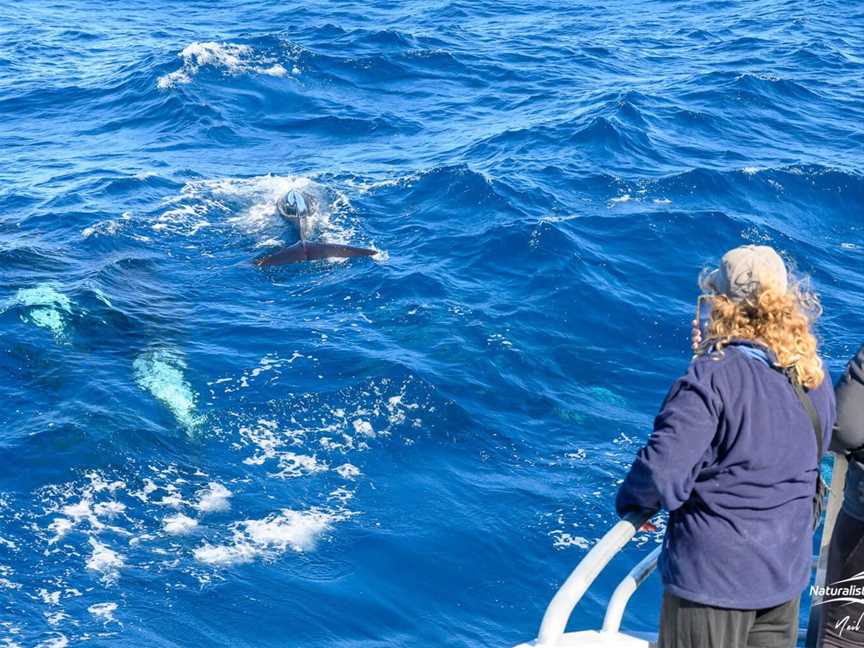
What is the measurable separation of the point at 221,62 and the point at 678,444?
100.0 ft

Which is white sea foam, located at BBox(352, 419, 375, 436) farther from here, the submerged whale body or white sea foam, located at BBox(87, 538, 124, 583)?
the submerged whale body

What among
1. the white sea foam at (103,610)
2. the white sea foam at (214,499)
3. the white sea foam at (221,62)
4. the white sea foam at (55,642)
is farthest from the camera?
the white sea foam at (221,62)

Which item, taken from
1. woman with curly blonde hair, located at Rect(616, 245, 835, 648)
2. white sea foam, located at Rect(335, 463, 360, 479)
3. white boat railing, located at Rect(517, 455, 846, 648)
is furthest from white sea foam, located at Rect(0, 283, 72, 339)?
woman with curly blonde hair, located at Rect(616, 245, 835, 648)

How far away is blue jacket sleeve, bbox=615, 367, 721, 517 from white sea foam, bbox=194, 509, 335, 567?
26.6 ft

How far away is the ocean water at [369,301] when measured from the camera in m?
12.2

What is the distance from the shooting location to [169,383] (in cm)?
1591

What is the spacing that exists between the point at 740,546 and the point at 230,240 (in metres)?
17.4

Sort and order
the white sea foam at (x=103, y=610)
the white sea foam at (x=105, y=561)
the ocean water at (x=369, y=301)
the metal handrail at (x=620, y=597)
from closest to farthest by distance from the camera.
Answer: the metal handrail at (x=620, y=597) → the white sea foam at (x=103, y=610) → the white sea foam at (x=105, y=561) → the ocean water at (x=369, y=301)

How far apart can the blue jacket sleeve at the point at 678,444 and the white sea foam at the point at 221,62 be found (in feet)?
94.5

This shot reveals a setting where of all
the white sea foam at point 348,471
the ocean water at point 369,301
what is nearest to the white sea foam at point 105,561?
the ocean water at point 369,301

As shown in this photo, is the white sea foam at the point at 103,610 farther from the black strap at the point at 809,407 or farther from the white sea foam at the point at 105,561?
the black strap at the point at 809,407

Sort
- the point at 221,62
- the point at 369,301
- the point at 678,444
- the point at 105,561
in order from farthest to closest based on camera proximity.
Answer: the point at 221,62, the point at 369,301, the point at 105,561, the point at 678,444

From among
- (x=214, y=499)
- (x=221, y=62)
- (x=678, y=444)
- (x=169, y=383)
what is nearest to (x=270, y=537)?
(x=214, y=499)

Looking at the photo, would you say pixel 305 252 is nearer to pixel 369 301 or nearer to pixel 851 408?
pixel 369 301
